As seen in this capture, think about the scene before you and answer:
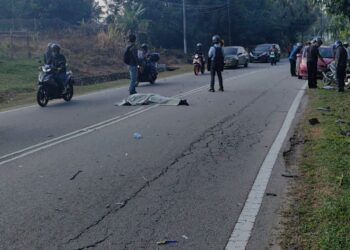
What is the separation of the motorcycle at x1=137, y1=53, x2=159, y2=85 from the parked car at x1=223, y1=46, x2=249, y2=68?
550 inches

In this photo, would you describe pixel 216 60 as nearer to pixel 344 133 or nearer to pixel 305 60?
pixel 305 60

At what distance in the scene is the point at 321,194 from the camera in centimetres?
625

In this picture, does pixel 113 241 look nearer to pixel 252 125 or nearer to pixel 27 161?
pixel 27 161

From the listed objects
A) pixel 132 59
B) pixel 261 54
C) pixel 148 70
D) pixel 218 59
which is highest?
pixel 132 59

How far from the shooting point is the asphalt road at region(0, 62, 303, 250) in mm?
5184

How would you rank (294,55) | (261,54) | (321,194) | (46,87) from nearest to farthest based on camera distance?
(321,194)
(46,87)
(294,55)
(261,54)

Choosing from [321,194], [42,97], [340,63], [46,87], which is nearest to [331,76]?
[340,63]

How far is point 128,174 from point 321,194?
253 centimetres

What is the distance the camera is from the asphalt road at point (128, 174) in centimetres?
518

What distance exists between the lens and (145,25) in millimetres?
52531

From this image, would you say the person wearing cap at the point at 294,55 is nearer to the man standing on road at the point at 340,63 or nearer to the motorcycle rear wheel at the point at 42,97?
the man standing on road at the point at 340,63

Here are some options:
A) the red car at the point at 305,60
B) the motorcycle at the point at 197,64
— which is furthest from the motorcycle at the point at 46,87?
the motorcycle at the point at 197,64

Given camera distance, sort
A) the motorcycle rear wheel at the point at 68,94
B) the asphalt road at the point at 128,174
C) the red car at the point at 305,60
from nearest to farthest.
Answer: the asphalt road at the point at 128,174 < the motorcycle rear wheel at the point at 68,94 < the red car at the point at 305,60

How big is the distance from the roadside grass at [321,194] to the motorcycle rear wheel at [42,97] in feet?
25.9
